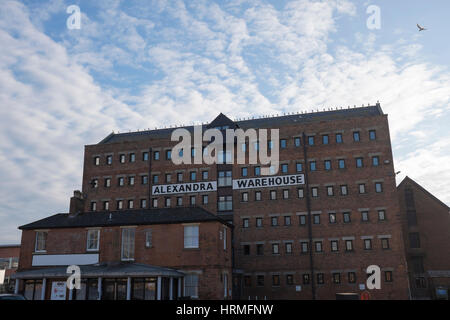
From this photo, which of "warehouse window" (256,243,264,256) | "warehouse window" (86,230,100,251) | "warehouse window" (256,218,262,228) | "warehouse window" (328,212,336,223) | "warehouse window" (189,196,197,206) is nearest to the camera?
"warehouse window" (86,230,100,251)

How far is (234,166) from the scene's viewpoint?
4597 cm

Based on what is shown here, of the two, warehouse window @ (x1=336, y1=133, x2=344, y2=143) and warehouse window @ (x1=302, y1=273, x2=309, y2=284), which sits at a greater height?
warehouse window @ (x1=336, y1=133, x2=344, y2=143)

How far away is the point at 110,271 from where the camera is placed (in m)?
29.5

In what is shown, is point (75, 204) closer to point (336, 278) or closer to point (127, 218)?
point (127, 218)

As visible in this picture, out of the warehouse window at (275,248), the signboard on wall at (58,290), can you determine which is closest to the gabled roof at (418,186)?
the warehouse window at (275,248)

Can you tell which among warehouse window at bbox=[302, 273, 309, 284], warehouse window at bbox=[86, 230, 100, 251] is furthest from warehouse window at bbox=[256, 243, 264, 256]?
warehouse window at bbox=[86, 230, 100, 251]

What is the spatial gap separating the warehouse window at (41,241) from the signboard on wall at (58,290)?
4.52m

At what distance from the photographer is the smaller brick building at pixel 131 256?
30.0 m

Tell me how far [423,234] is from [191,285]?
105ft

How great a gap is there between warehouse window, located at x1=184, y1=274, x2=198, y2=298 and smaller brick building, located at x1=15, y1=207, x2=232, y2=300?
7 cm

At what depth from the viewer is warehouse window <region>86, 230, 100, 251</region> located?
33.8 metres

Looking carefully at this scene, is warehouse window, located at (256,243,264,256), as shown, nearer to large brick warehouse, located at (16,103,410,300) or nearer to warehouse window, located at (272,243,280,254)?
large brick warehouse, located at (16,103,410,300)
